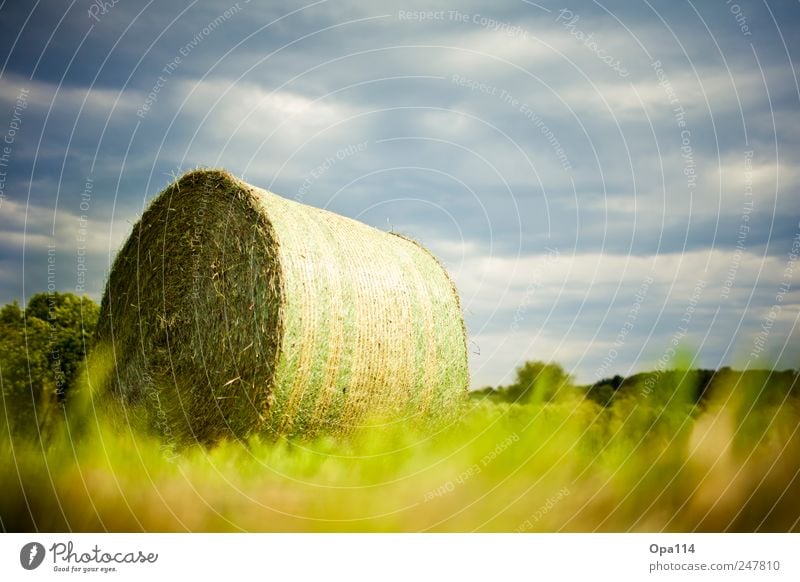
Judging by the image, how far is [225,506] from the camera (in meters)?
2.21

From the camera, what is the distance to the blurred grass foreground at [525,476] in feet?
5.49

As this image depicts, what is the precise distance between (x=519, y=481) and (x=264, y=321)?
248cm

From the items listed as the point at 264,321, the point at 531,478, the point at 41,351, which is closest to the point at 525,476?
the point at 531,478

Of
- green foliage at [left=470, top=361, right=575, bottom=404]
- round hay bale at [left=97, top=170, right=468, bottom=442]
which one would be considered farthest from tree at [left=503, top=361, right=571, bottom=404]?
round hay bale at [left=97, top=170, right=468, bottom=442]

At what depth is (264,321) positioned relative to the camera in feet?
13.4

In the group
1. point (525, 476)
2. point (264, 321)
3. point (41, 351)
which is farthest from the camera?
point (41, 351)

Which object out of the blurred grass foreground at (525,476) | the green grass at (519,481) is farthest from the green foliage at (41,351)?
the green grass at (519,481)

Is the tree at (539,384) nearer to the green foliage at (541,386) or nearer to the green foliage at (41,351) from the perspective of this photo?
the green foliage at (541,386)

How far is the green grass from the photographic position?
5.48ft

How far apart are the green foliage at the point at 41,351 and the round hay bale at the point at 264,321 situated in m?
0.66

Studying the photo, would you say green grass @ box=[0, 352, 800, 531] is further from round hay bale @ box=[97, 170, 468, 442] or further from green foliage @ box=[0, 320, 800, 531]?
round hay bale @ box=[97, 170, 468, 442]

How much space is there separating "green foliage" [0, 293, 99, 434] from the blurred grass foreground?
46 centimetres

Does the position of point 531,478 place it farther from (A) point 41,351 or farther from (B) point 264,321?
(A) point 41,351
